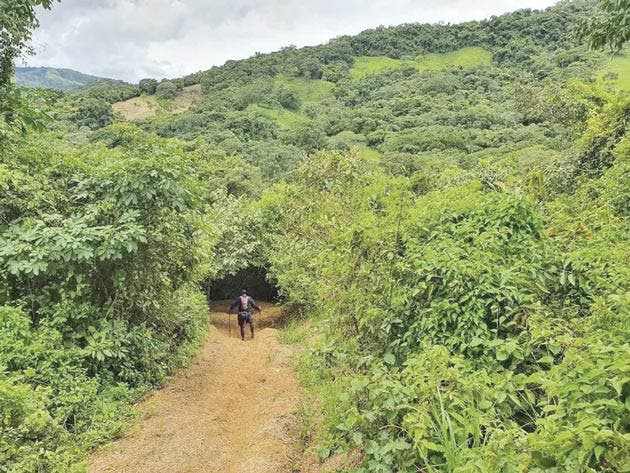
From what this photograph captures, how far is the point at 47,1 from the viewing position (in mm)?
6562

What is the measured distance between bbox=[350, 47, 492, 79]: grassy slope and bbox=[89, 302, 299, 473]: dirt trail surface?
281ft

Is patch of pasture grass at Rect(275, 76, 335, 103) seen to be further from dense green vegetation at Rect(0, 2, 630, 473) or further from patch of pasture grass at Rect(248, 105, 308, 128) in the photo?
dense green vegetation at Rect(0, 2, 630, 473)

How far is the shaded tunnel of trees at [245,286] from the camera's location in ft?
67.3

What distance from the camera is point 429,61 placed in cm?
9344

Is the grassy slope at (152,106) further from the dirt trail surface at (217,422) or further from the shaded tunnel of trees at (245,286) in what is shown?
the dirt trail surface at (217,422)

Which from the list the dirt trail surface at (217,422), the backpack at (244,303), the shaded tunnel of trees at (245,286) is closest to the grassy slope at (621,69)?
the shaded tunnel of trees at (245,286)

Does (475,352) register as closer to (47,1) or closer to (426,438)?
(426,438)

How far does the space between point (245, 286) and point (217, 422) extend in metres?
13.1

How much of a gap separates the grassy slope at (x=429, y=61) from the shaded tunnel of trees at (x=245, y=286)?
76624 millimetres

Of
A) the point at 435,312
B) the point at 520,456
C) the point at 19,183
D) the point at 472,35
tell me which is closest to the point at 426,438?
the point at 520,456

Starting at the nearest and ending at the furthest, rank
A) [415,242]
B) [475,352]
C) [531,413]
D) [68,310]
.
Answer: [531,413], [475,352], [415,242], [68,310]

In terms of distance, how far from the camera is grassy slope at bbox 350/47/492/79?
284ft

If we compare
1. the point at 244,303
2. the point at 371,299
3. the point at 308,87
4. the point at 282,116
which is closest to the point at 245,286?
the point at 244,303

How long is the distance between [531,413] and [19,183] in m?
8.68
